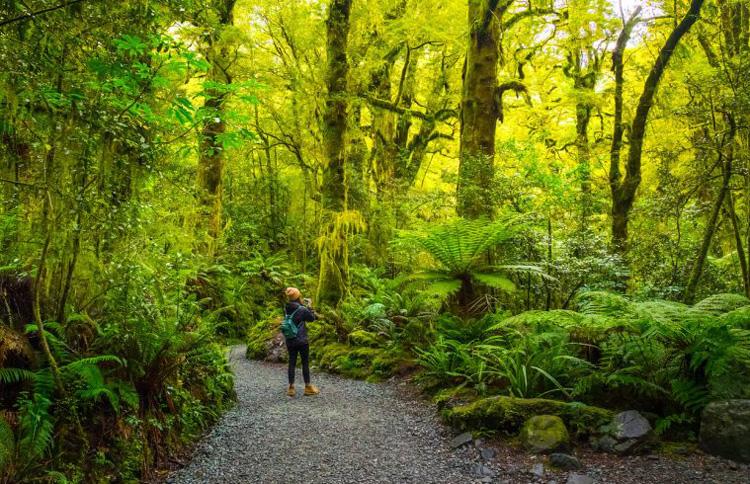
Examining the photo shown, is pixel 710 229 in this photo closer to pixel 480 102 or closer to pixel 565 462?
pixel 480 102

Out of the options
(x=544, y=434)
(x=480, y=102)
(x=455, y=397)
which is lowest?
(x=455, y=397)

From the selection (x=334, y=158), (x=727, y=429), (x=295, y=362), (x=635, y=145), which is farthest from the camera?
(x=334, y=158)

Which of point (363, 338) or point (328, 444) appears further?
point (363, 338)

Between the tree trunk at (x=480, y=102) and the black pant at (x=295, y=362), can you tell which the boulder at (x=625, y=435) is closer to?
the black pant at (x=295, y=362)

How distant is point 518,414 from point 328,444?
5.82 ft

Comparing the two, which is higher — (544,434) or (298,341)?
(298,341)

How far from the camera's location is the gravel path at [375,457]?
3.39m

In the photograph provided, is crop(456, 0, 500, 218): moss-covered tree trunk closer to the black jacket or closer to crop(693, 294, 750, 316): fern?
the black jacket

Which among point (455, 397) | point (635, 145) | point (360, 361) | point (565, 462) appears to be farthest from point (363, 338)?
point (635, 145)

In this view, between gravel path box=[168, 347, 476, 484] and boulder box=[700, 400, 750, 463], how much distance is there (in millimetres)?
1744

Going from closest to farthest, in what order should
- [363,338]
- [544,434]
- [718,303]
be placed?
[544,434] < [718,303] < [363,338]

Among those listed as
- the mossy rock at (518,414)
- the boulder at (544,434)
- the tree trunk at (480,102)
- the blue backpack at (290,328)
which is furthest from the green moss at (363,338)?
the boulder at (544,434)

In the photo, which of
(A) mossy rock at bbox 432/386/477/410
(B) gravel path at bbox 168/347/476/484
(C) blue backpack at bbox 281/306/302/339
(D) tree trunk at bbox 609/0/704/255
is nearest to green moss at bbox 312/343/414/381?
(B) gravel path at bbox 168/347/476/484

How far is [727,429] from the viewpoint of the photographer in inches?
133
